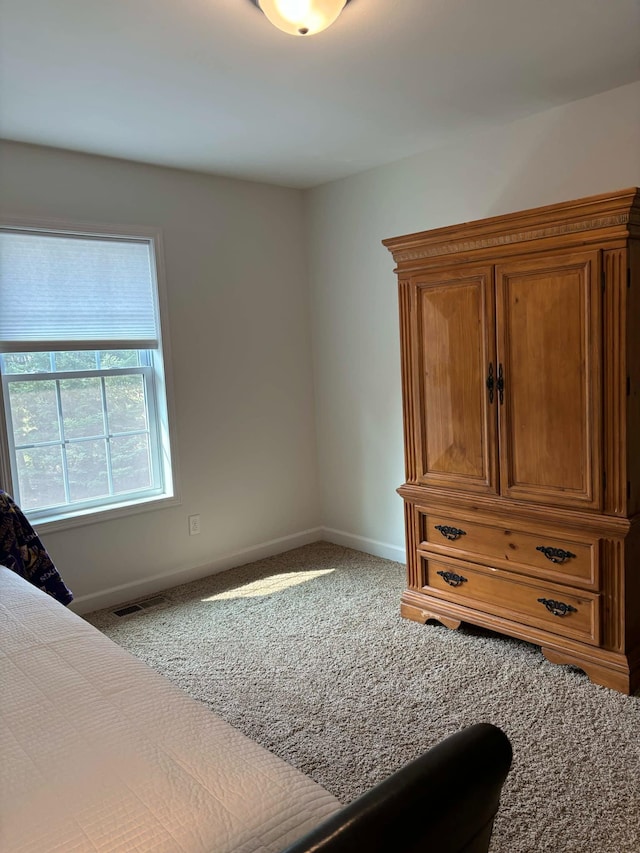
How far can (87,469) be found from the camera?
3.50 metres

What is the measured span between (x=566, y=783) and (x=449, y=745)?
1.39m

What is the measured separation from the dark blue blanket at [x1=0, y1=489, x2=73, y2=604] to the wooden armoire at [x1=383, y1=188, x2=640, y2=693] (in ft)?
5.37

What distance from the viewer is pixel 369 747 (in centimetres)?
219

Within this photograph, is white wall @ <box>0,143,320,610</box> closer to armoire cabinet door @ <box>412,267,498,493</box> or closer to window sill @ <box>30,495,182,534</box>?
window sill @ <box>30,495,182,534</box>

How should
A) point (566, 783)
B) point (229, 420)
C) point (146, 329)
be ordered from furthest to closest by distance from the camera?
point (229, 420)
point (146, 329)
point (566, 783)

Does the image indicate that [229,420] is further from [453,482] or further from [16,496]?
[453,482]

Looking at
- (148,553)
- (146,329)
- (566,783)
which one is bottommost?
(566,783)

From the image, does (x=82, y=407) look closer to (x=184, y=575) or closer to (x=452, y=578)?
(x=184, y=575)

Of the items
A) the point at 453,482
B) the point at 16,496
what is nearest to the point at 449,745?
the point at 453,482

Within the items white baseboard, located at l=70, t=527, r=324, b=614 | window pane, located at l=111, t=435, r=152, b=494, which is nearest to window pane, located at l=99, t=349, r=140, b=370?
window pane, located at l=111, t=435, r=152, b=494

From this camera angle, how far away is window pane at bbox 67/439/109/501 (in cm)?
345

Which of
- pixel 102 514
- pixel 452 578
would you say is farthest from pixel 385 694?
pixel 102 514

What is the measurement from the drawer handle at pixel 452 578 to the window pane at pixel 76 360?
7.02ft

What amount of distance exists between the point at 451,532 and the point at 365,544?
1.33 m
